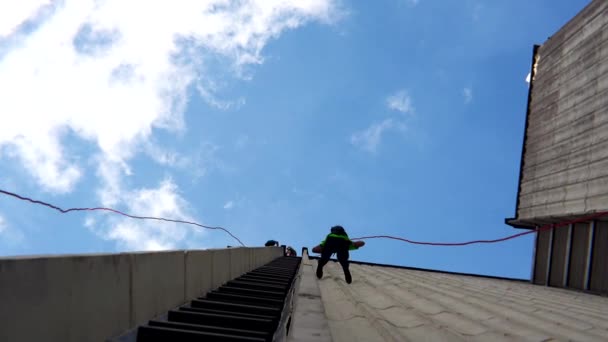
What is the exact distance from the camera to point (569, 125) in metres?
Answer: 14.7

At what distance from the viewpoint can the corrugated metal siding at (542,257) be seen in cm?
1574

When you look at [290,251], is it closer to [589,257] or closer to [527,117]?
[589,257]

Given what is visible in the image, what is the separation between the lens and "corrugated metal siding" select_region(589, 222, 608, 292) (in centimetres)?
1179

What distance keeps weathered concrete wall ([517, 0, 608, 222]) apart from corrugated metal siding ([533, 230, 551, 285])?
79cm

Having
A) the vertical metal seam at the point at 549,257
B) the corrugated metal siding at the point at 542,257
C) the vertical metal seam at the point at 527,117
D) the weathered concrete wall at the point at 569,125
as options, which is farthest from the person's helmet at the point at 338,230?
the vertical metal seam at the point at 527,117

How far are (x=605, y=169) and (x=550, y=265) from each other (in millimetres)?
4422

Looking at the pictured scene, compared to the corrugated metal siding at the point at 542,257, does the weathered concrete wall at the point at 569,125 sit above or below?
above

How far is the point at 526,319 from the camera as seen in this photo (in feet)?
14.4

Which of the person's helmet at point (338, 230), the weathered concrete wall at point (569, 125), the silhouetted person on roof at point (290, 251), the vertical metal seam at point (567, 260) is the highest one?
the weathered concrete wall at point (569, 125)

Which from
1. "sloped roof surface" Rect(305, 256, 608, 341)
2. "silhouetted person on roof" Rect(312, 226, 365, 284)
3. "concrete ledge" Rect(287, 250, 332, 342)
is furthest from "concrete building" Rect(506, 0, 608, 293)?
"concrete ledge" Rect(287, 250, 332, 342)

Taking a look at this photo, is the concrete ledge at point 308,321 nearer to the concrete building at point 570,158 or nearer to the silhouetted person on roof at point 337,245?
the silhouetted person on roof at point 337,245

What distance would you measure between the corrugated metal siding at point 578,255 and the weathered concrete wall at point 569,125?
1.92 ft

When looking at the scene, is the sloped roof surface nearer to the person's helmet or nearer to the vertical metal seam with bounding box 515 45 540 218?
the person's helmet

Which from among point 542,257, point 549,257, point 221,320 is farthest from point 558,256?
point 221,320
